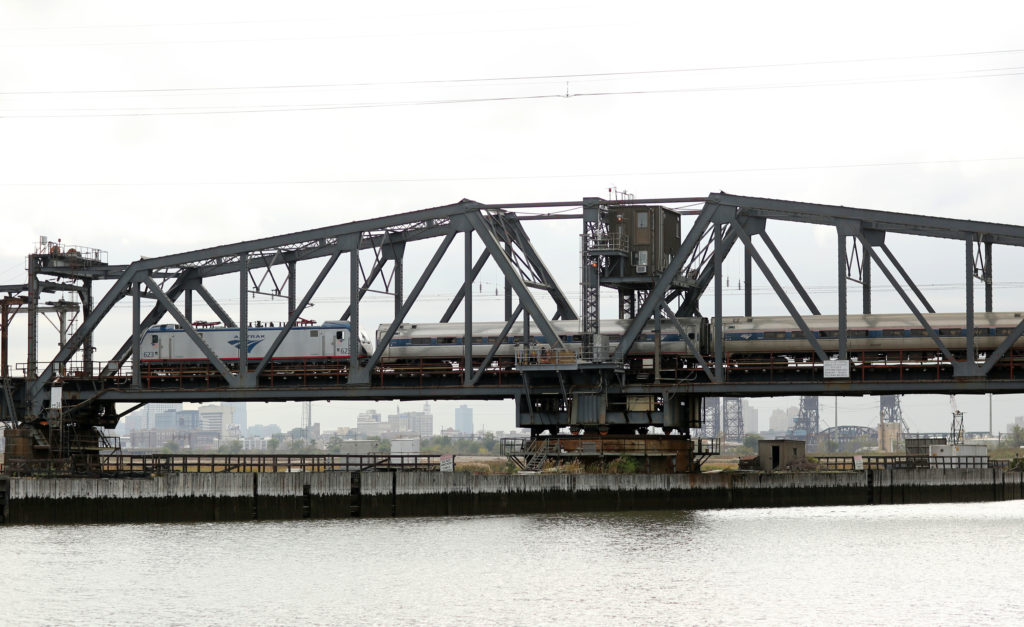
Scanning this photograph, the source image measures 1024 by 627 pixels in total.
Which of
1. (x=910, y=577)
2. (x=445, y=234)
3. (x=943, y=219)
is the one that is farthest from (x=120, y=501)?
(x=943, y=219)

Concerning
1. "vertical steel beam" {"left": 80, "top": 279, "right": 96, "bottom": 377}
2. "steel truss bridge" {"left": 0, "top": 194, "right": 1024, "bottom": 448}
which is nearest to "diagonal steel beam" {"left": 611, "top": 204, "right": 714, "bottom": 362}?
"steel truss bridge" {"left": 0, "top": 194, "right": 1024, "bottom": 448}

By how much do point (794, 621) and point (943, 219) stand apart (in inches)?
1531

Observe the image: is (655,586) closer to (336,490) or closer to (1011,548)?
(1011,548)

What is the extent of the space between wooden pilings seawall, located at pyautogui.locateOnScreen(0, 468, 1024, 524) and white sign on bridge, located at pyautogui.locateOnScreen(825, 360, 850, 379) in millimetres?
7782

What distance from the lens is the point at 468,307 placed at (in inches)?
3420

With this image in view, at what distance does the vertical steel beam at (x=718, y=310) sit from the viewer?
81.8m

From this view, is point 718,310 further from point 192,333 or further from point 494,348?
point 192,333

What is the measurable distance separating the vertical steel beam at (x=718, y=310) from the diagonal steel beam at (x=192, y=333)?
31.5 m

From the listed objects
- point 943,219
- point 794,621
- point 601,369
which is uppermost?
point 943,219

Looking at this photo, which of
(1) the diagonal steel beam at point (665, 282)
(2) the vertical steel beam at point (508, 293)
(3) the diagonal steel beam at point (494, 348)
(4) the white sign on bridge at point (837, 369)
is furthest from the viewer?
(2) the vertical steel beam at point (508, 293)

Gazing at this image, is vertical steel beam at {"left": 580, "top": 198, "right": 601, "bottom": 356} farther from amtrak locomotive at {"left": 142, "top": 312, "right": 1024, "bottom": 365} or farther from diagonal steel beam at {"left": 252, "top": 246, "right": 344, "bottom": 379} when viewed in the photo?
diagonal steel beam at {"left": 252, "top": 246, "right": 344, "bottom": 379}

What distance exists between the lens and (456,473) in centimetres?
7888

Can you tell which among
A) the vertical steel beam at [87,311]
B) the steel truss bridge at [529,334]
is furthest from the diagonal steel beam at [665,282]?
the vertical steel beam at [87,311]

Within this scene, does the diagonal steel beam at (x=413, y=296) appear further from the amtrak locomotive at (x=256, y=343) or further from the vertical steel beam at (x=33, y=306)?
the vertical steel beam at (x=33, y=306)
